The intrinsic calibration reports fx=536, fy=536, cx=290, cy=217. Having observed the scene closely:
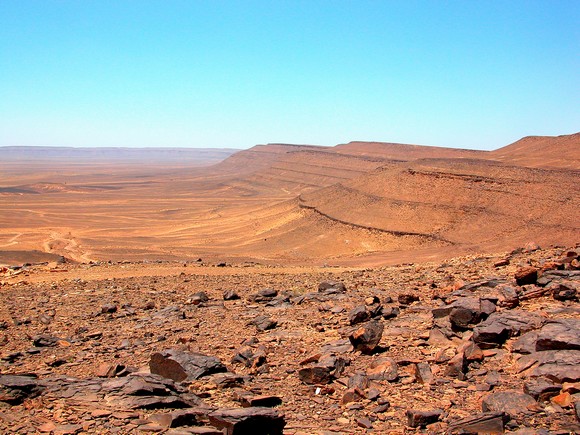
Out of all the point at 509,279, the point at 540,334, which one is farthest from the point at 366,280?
the point at 540,334

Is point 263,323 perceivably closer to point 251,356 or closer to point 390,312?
point 251,356

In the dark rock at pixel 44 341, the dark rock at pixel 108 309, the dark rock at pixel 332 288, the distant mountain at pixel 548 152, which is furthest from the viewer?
the distant mountain at pixel 548 152

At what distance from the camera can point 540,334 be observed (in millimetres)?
7941

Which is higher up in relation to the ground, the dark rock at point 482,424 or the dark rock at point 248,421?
the dark rock at point 482,424

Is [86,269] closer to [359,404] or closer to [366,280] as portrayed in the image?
[366,280]

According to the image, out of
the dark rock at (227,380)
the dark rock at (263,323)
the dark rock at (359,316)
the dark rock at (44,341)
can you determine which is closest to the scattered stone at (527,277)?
the dark rock at (359,316)

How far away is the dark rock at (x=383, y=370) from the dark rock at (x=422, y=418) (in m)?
1.38

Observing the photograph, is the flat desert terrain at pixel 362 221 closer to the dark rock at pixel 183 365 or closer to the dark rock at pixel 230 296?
the dark rock at pixel 230 296

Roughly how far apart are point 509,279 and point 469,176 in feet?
109

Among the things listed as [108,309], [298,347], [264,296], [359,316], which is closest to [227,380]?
[298,347]

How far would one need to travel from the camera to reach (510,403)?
6426 mm

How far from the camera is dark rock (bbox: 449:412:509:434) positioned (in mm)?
5809

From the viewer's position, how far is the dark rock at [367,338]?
9.05m

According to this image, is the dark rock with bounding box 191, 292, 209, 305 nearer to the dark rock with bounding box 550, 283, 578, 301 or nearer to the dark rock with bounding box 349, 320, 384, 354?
the dark rock with bounding box 349, 320, 384, 354
